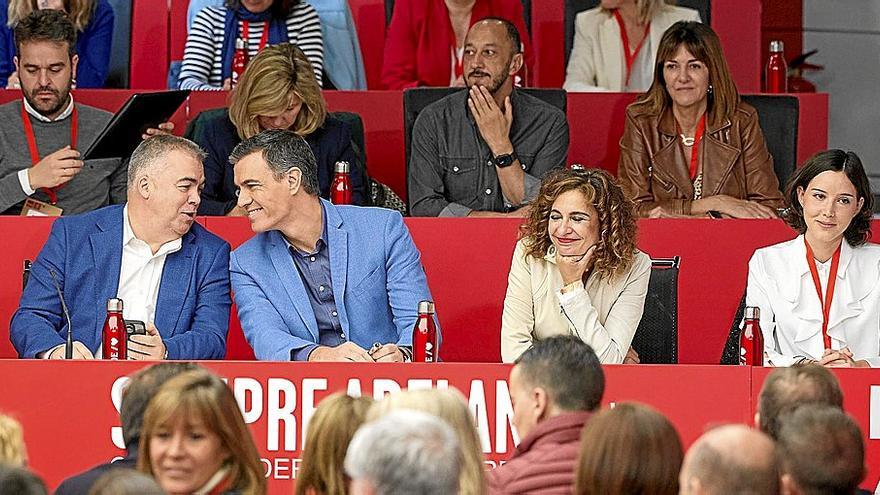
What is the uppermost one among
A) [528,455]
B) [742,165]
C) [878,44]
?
[878,44]

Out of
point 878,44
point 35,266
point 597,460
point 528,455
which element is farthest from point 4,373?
point 878,44

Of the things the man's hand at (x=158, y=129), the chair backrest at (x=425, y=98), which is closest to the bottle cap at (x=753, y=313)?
the chair backrest at (x=425, y=98)

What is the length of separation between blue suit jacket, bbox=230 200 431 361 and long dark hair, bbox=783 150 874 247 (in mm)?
1283

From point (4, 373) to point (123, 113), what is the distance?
1896mm

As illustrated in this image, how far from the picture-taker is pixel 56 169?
626 cm

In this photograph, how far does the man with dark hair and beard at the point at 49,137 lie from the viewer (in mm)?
6312

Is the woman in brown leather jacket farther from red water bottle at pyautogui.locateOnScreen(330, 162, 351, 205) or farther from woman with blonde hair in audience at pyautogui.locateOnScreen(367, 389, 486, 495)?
woman with blonde hair in audience at pyautogui.locateOnScreen(367, 389, 486, 495)

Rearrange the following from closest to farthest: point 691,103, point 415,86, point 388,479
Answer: point 388,479
point 691,103
point 415,86

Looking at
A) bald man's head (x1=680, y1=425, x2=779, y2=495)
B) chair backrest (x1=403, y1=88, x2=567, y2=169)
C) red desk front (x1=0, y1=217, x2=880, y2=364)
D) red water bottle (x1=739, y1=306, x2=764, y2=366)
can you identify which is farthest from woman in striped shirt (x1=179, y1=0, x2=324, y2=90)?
bald man's head (x1=680, y1=425, x2=779, y2=495)

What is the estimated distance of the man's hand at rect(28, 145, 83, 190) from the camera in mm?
6254

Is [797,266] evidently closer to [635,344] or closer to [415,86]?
[635,344]

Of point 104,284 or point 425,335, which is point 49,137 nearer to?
point 104,284

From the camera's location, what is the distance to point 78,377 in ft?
14.7

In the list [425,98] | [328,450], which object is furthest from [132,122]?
[328,450]
